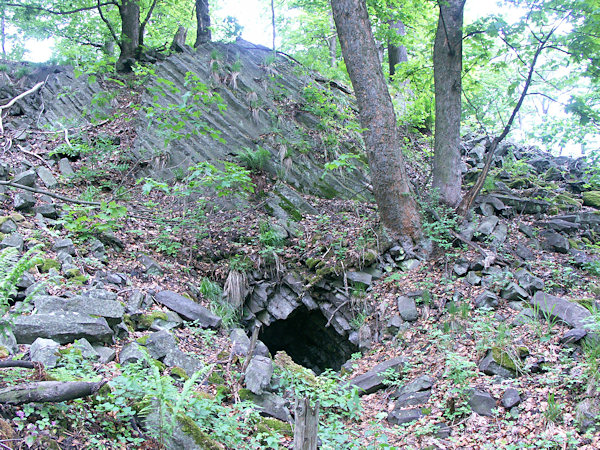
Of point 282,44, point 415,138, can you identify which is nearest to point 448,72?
point 415,138

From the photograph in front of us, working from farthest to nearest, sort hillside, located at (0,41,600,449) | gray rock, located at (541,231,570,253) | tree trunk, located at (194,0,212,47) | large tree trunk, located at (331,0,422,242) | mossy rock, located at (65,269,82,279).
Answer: tree trunk, located at (194,0,212,47)
large tree trunk, located at (331,0,422,242)
gray rock, located at (541,231,570,253)
mossy rock, located at (65,269,82,279)
hillside, located at (0,41,600,449)

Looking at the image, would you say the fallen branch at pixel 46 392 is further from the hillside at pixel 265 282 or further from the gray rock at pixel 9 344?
the gray rock at pixel 9 344

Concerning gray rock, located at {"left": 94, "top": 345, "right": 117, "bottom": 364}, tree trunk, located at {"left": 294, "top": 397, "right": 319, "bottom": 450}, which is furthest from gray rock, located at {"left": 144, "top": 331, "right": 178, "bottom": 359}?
tree trunk, located at {"left": 294, "top": 397, "right": 319, "bottom": 450}

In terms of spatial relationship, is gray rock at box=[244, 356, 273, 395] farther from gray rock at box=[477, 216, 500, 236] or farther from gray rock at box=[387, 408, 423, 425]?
gray rock at box=[477, 216, 500, 236]

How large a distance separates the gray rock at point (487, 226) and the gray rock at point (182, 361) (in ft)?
17.6

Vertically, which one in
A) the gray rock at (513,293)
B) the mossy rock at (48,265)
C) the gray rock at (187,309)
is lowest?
the gray rock at (187,309)

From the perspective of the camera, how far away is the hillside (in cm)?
339

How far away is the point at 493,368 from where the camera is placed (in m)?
4.52

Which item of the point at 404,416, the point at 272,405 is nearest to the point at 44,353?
the point at 272,405

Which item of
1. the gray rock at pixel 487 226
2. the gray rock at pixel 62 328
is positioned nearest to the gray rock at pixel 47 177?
the gray rock at pixel 62 328

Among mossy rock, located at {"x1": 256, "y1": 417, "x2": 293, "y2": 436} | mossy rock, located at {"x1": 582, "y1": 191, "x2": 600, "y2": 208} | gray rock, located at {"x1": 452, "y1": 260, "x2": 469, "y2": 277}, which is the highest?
mossy rock, located at {"x1": 582, "y1": 191, "x2": 600, "y2": 208}

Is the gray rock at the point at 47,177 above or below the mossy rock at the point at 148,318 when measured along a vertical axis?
above

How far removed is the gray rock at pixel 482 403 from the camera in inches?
159

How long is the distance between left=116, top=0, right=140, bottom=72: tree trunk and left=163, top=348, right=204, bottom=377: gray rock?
10.7m
